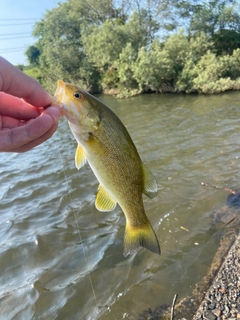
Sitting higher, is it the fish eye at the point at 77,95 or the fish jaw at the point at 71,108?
the fish eye at the point at 77,95

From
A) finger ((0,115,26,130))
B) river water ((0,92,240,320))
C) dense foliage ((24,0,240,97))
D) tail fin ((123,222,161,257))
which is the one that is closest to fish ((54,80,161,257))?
tail fin ((123,222,161,257))

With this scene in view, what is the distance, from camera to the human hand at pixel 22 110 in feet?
6.25

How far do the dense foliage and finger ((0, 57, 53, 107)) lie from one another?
903 inches

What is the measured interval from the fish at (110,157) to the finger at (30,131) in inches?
6.4

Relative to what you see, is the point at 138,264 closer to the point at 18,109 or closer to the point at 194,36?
the point at 18,109

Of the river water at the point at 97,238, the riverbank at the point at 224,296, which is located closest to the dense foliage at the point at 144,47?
the river water at the point at 97,238

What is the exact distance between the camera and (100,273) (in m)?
4.72

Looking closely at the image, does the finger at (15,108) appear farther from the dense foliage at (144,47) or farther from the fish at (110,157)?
the dense foliage at (144,47)

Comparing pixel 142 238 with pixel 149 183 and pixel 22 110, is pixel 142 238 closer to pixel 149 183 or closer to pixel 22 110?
pixel 149 183

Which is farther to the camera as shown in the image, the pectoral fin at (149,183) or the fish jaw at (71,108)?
the pectoral fin at (149,183)

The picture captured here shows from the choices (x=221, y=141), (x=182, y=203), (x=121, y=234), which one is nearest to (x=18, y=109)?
(x=121, y=234)

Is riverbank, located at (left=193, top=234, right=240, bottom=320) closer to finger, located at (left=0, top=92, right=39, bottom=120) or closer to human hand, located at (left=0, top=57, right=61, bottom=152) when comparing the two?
human hand, located at (left=0, top=57, right=61, bottom=152)

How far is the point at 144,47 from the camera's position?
29016mm

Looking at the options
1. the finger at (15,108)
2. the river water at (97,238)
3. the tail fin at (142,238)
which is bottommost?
the river water at (97,238)
